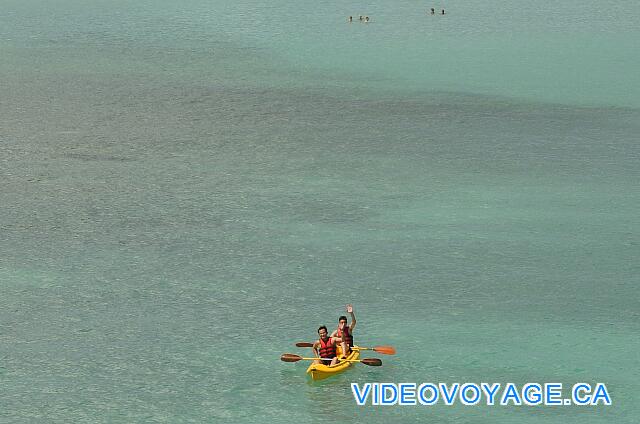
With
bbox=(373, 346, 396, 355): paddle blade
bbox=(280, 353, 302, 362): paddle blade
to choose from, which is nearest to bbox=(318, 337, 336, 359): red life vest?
bbox=(280, 353, 302, 362): paddle blade

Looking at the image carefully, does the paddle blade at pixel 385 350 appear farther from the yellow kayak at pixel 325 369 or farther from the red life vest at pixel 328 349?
the red life vest at pixel 328 349

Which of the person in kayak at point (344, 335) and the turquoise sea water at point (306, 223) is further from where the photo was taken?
the turquoise sea water at point (306, 223)

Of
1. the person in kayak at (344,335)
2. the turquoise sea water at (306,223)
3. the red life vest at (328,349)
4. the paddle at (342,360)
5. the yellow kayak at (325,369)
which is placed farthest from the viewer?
the turquoise sea water at (306,223)

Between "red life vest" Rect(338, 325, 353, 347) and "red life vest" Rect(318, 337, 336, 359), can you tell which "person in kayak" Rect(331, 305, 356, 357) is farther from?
"red life vest" Rect(318, 337, 336, 359)

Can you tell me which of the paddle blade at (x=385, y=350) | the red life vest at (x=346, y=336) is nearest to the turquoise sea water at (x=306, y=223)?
the paddle blade at (x=385, y=350)

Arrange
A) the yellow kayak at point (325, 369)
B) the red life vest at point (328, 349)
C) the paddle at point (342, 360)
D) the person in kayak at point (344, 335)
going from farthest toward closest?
1. the person in kayak at point (344, 335)
2. the red life vest at point (328, 349)
3. the paddle at point (342, 360)
4. the yellow kayak at point (325, 369)

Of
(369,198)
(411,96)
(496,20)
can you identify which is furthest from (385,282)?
(496,20)

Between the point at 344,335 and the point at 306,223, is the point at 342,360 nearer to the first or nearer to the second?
the point at 344,335
